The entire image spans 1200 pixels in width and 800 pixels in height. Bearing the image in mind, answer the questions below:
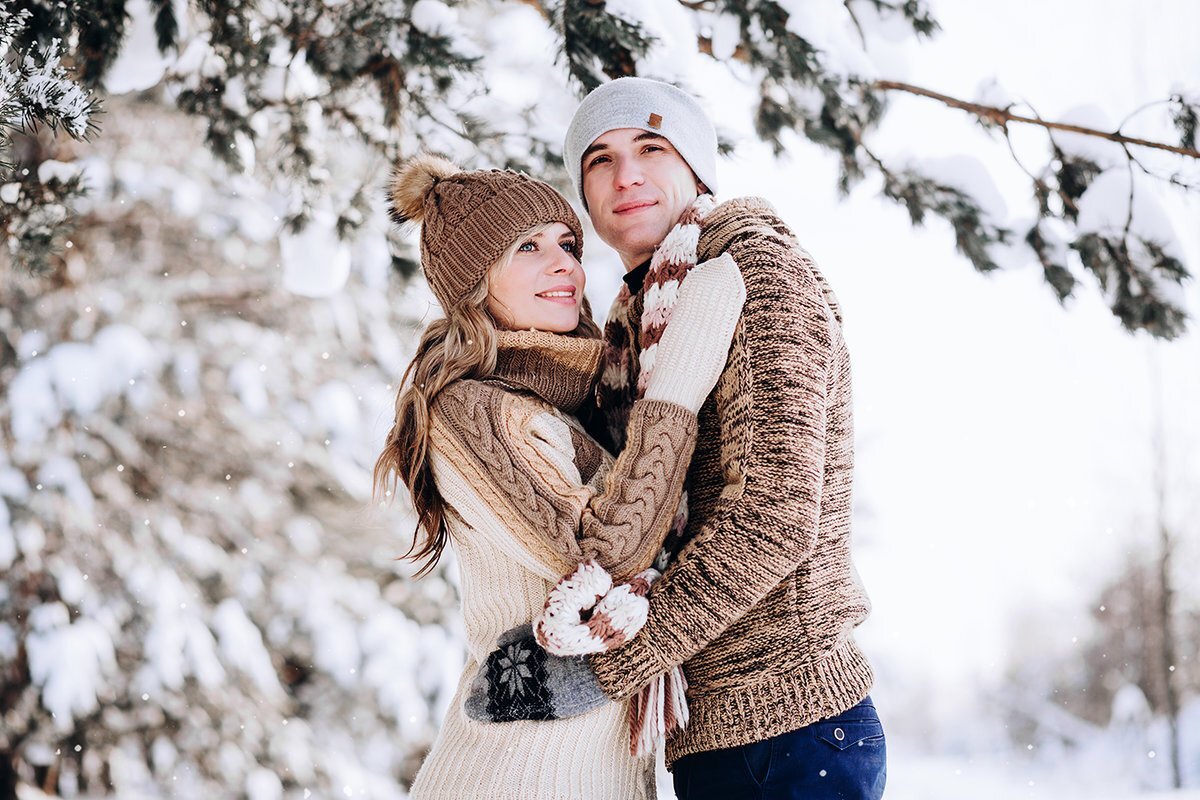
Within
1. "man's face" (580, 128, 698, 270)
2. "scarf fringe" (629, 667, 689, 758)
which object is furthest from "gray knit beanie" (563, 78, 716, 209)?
"scarf fringe" (629, 667, 689, 758)

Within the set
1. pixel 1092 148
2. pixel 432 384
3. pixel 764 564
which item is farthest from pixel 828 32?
pixel 764 564

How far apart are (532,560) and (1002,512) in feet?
15.3

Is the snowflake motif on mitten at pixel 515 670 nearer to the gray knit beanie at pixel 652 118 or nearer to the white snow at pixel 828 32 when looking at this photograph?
the gray knit beanie at pixel 652 118

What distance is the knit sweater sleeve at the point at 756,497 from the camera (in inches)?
52.4

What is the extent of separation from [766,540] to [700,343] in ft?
0.91

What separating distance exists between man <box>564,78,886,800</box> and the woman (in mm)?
61

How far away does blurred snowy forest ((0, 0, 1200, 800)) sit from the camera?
2396 mm

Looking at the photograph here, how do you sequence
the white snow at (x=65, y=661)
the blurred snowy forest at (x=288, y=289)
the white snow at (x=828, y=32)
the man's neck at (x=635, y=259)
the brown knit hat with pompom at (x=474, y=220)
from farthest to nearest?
the white snow at (x=65, y=661)
the blurred snowy forest at (x=288, y=289)
the white snow at (x=828, y=32)
the man's neck at (x=635, y=259)
the brown knit hat with pompom at (x=474, y=220)

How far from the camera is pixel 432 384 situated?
155 centimetres

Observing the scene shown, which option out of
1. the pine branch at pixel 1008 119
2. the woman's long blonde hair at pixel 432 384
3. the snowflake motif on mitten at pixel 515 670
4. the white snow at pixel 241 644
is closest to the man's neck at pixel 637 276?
the woman's long blonde hair at pixel 432 384

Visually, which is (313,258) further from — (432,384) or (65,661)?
(65,661)


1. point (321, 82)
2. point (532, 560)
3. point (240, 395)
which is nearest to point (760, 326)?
point (532, 560)

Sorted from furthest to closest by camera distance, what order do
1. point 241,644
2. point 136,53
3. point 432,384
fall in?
point 241,644 → point 136,53 → point 432,384

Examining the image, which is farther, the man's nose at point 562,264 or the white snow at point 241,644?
the white snow at point 241,644
